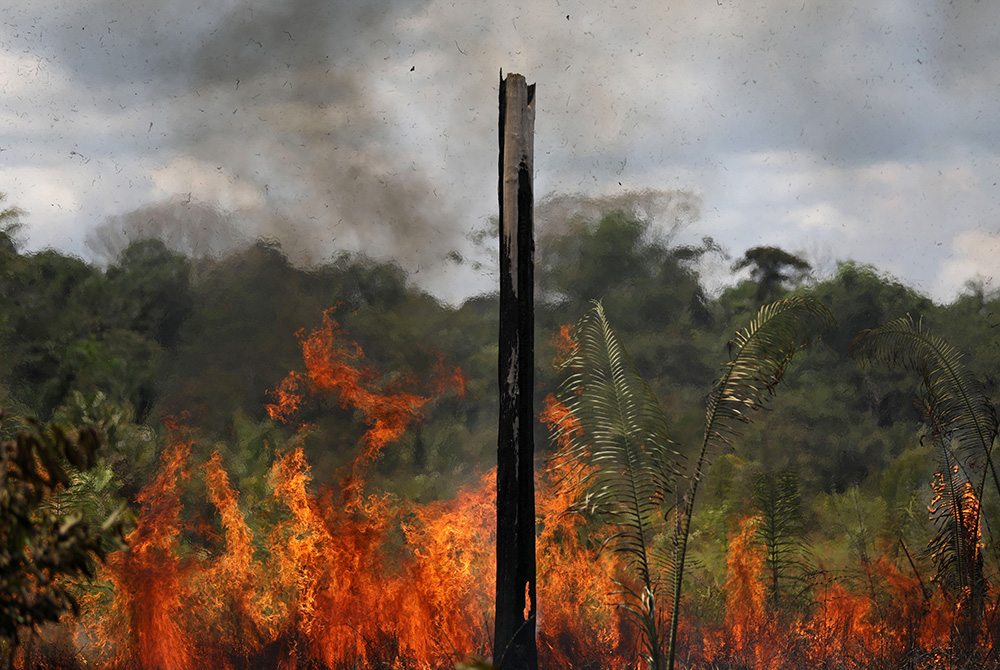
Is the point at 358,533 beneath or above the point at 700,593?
above

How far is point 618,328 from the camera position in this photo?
12.3 m

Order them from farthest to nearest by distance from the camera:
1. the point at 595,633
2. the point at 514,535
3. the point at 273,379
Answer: the point at 273,379 < the point at 595,633 < the point at 514,535

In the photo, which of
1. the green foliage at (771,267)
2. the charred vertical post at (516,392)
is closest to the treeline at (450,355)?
the green foliage at (771,267)

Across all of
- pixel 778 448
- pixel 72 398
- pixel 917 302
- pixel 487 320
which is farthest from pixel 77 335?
pixel 917 302

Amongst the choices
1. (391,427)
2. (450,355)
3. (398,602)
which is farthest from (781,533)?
(391,427)

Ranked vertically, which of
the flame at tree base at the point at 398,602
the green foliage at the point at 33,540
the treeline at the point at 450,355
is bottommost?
the flame at tree base at the point at 398,602

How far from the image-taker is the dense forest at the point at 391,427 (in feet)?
30.7

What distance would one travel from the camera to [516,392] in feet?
24.4

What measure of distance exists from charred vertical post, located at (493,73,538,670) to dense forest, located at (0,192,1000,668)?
1.92 m

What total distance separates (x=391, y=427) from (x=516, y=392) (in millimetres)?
3733

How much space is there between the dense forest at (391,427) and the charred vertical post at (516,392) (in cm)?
192

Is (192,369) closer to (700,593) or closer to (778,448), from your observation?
(700,593)

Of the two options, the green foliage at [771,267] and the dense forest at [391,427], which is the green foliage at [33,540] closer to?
the dense forest at [391,427]

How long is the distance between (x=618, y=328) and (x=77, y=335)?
23.8 feet
